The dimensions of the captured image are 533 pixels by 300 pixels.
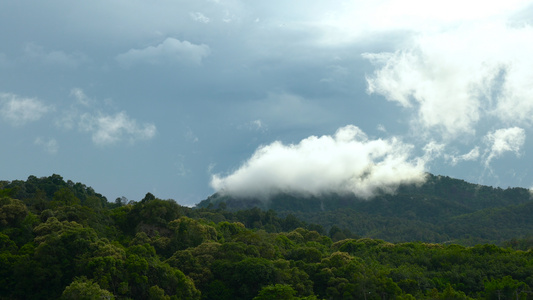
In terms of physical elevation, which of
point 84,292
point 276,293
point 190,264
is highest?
point 190,264

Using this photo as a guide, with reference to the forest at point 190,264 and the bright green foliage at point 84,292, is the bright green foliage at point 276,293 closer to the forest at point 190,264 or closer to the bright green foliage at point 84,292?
the forest at point 190,264

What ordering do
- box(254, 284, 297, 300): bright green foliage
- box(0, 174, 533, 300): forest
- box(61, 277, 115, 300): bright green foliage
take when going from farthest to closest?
box(254, 284, 297, 300): bright green foliage → box(0, 174, 533, 300): forest → box(61, 277, 115, 300): bright green foliage

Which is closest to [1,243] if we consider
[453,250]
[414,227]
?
[453,250]

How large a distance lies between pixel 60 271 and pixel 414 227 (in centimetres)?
14932

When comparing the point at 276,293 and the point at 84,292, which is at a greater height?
the point at 84,292

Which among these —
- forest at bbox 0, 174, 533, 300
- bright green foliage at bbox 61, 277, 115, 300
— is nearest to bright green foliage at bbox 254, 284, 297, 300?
forest at bbox 0, 174, 533, 300

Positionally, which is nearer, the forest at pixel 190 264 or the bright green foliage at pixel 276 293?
the forest at pixel 190 264

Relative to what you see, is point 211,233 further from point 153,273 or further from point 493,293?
point 493,293

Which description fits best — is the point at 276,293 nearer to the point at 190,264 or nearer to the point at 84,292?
the point at 190,264

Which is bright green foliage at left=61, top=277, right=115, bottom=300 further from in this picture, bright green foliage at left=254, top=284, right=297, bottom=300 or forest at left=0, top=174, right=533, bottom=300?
bright green foliage at left=254, top=284, right=297, bottom=300

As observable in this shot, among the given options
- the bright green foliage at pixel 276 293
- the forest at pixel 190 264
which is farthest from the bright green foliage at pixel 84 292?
the bright green foliage at pixel 276 293

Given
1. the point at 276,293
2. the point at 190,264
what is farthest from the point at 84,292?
the point at 276,293

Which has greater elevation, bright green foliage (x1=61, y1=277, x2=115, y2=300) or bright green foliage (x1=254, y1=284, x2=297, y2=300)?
bright green foliage (x1=61, y1=277, x2=115, y2=300)

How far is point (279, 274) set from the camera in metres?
50.2
